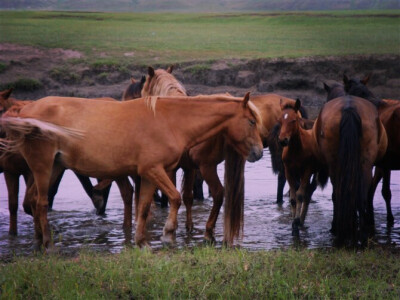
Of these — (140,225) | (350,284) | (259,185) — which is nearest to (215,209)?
(140,225)

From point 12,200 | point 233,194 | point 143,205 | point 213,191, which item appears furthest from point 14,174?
point 233,194

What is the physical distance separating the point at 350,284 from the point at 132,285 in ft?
5.77

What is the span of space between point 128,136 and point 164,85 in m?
1.97

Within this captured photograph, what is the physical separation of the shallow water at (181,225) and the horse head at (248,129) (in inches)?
44.9

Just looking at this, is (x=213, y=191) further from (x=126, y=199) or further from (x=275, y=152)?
(x=275, y=152)

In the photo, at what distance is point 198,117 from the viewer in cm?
780

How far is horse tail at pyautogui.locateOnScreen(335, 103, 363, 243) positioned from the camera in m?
7.74

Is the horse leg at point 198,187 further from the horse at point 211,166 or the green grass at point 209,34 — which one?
the green grass at point 209,34

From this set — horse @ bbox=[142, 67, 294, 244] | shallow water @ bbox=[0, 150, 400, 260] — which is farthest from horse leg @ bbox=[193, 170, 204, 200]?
horse @ bbox=[142, 67, 294, 244]

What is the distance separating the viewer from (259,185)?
13.1 meters

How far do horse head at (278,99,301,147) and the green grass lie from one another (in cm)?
1570

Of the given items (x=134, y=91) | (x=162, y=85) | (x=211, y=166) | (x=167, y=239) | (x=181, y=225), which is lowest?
(x=181, y=225)

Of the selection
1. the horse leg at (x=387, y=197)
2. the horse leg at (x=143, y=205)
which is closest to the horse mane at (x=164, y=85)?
the horse leg at (x=143, y=205)

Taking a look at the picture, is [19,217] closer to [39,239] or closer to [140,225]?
[39,239]
